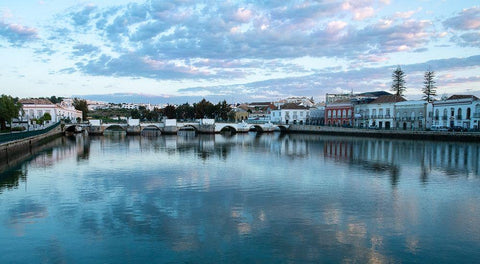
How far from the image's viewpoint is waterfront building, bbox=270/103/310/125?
83.6 m

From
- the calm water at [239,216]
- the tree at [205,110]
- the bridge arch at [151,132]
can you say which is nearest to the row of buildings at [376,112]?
the tree at [205,110]

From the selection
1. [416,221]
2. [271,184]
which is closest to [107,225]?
[271,184]

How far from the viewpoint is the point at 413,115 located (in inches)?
2334

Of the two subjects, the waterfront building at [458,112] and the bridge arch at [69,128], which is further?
the bridge arch at [69,128]

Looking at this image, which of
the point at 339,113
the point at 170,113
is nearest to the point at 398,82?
the point at 339,113

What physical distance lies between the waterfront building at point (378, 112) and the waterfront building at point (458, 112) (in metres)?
8.18

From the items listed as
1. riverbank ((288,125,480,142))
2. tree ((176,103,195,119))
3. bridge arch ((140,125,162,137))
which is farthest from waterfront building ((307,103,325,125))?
tree ((176,103,195,119))

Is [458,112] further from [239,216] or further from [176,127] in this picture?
[239,216]

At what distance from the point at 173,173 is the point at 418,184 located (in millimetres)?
12991

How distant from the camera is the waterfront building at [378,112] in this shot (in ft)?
208

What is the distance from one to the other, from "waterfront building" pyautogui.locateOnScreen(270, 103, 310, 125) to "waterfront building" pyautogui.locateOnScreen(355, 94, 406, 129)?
15484mm

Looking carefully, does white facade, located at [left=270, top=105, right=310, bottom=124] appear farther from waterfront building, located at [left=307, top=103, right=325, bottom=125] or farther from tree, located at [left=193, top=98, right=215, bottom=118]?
tree, located at [left=193, top=98, right=215, bottom=118]

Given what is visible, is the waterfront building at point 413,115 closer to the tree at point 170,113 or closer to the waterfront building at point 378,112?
the waterfront building at point 378,112

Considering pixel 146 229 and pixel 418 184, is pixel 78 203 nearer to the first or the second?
pixel 146 229
